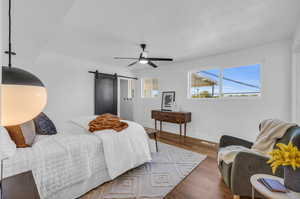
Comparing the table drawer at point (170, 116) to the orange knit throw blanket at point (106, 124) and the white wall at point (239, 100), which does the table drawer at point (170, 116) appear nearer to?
the white wall at point (239, 100)

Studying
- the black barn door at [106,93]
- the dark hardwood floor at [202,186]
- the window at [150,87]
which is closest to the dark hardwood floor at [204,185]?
the dark hardwood floor at [202,186]

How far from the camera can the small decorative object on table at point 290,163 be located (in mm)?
974

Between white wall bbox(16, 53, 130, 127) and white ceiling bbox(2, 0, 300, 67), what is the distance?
0.52 meters

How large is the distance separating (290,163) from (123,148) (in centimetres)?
174

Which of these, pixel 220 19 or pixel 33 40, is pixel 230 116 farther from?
pixel 33 40

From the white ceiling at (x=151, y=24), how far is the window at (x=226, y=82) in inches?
24.4

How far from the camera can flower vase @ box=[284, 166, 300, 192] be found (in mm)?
1011

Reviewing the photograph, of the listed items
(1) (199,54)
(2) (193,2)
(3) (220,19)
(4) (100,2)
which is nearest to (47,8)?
(4) (100,2)

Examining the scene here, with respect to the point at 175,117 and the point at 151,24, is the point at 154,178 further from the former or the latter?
the point at 151,24

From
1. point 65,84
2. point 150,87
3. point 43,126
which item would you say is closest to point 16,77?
point 43,126

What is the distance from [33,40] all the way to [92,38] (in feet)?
3.61

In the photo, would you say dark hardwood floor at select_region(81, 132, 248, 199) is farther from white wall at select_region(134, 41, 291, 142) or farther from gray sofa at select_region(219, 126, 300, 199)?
white wall at select_region(134, 41, 291, 142)

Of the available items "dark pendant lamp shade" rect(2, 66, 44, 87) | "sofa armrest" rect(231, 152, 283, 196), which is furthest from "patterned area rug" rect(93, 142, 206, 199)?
"dark pendant lamp shade" rect(2, 66, 44, 87)

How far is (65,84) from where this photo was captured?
3.90m
